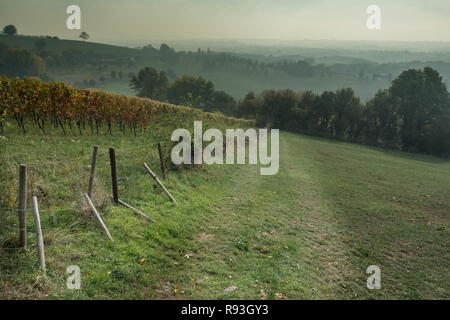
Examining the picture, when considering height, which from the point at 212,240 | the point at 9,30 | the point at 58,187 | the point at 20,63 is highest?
the point at 9,30

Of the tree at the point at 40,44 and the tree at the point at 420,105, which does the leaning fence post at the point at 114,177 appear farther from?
the tree at the point at 40,44

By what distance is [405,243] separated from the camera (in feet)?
35.3

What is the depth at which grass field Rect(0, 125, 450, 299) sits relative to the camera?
6574 millimetres

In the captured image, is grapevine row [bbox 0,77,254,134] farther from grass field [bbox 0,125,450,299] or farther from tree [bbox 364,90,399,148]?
tree [bbox 364,90,399,148]

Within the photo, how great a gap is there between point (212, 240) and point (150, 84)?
101 meters

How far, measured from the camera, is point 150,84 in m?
101

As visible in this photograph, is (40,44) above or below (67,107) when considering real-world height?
above

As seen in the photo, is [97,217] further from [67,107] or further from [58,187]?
[67,107]

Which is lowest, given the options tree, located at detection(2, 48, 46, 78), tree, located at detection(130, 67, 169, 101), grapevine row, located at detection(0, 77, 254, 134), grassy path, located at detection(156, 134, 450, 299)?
grassy path, located at detection(156, 134, 450, 299)

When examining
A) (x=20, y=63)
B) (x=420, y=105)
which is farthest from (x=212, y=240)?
(x=20, y=63)

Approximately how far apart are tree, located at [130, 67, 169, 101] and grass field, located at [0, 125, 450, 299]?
89.8 metres

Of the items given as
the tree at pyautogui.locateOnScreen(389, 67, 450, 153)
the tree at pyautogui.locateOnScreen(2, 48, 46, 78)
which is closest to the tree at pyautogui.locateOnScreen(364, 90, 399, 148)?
the tree at pyautogui.locateOnScreen(389, 67, 450, 153)

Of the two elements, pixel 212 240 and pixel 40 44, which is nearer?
pixel 212 240
